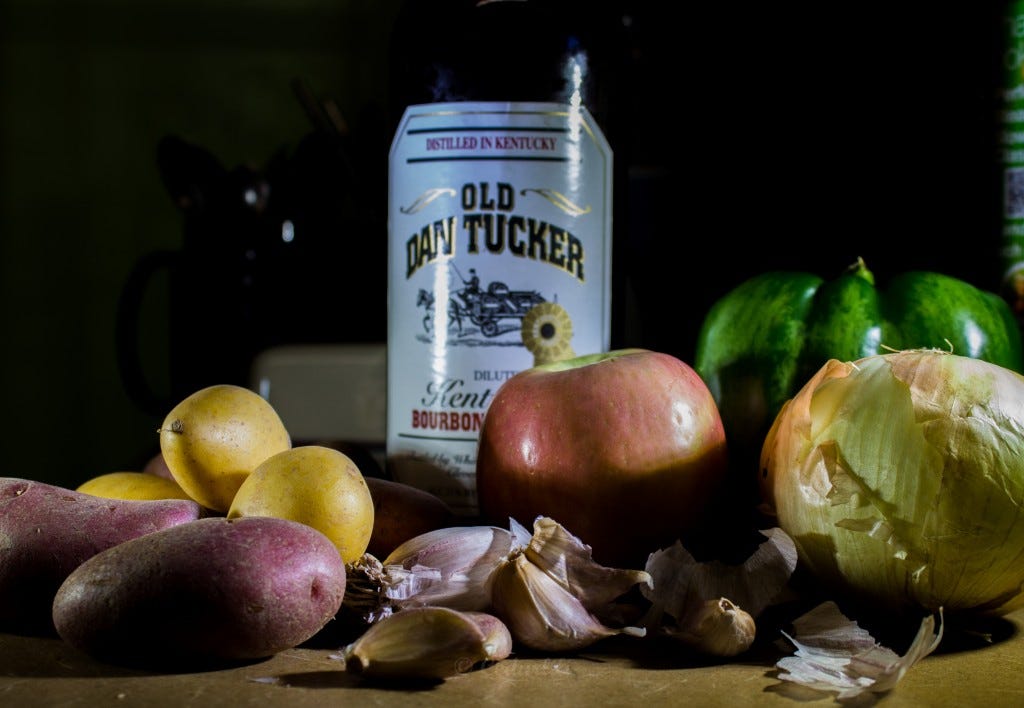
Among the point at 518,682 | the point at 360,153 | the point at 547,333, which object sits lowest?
the point at 518,682

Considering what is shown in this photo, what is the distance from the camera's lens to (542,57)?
78 centimetres

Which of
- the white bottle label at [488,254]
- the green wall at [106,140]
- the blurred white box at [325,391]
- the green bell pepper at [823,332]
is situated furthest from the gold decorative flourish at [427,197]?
the green wall at [106,140]

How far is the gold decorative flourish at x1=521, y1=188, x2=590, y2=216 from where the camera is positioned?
78 centimetres

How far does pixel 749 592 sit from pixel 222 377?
1008 millimetres

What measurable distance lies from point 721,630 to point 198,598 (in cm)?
23

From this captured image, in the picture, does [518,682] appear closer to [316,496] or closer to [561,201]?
[316,496]

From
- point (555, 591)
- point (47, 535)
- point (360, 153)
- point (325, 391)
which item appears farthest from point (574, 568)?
point (360, 153)

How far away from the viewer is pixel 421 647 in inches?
18.3

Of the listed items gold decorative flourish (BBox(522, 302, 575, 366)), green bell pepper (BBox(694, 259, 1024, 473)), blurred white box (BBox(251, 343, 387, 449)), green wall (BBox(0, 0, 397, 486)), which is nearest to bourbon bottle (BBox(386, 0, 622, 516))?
gold decorative flourish (BBox(522, 302, 575, 366))

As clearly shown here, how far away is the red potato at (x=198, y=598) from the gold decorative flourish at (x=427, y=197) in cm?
36

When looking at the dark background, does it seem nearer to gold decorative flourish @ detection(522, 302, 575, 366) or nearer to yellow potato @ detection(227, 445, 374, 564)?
gold decorative flourish @ detection(522, 302, 575, 366)

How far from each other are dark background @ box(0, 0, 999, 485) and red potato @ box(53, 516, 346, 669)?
473 millimetres

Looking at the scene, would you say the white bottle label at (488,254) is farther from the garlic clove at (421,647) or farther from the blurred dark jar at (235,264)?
the blurred dark jar at (235,264)

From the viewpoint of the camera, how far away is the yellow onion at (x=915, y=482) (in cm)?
51
